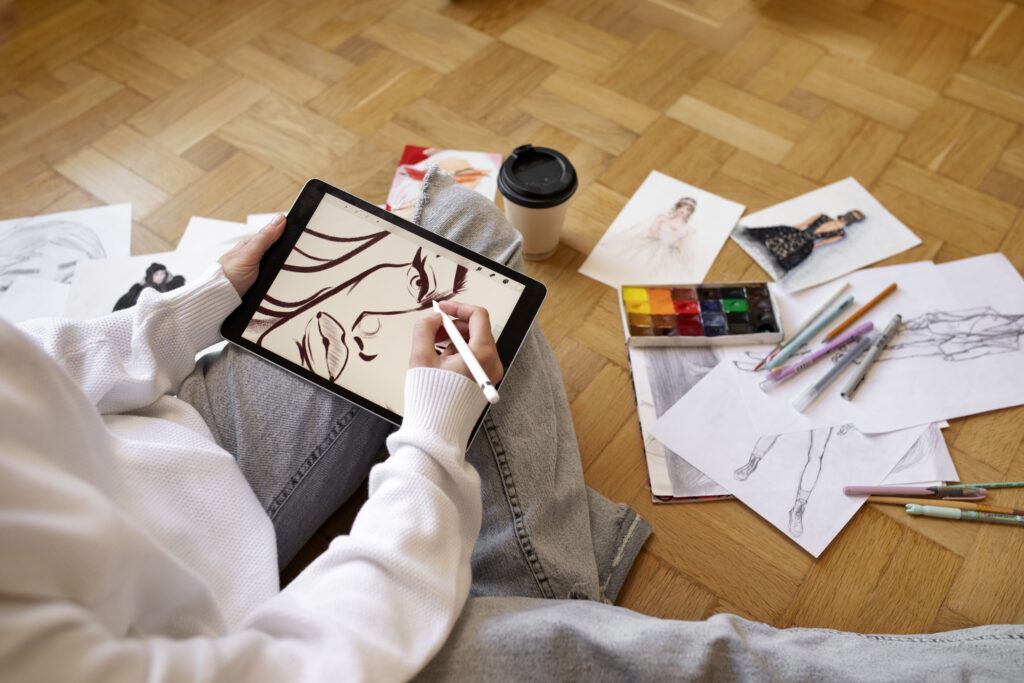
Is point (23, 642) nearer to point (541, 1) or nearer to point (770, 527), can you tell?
point (770, 527)

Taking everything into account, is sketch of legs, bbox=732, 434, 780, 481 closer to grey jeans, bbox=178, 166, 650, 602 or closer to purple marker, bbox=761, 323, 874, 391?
purple marker, bbox=761, 323, 874, 391

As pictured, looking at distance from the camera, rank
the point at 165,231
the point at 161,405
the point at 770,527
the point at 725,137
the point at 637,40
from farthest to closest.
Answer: the point at 637,40 → the point at 725,137 → the point at 165,231 → the point at 770,527 → the point at 161,405

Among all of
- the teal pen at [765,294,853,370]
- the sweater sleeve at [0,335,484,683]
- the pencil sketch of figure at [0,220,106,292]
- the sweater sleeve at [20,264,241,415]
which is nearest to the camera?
the sweater sleeve at [0,335,484,683]

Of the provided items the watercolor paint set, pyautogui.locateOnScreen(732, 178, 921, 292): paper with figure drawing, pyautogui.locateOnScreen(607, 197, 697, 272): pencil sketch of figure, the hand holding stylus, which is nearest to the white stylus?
the hand holding stylus

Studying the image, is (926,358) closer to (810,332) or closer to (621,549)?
(810,332)

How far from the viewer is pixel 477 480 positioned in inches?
25.2

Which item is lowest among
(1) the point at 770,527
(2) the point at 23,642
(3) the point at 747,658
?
(1) the point at 770,527

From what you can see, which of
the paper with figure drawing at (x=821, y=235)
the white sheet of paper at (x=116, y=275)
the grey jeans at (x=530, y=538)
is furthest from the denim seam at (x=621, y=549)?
the white sheet of paper at (x=116, y=275)

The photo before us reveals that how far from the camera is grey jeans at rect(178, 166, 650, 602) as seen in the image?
705 millimetres

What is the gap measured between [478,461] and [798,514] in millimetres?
430

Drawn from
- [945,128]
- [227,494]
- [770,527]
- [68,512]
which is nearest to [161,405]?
[227,494]

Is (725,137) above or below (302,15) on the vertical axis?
below

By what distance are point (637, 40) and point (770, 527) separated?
1026 mm

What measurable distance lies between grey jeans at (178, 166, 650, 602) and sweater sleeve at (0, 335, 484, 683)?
83 millimetres
